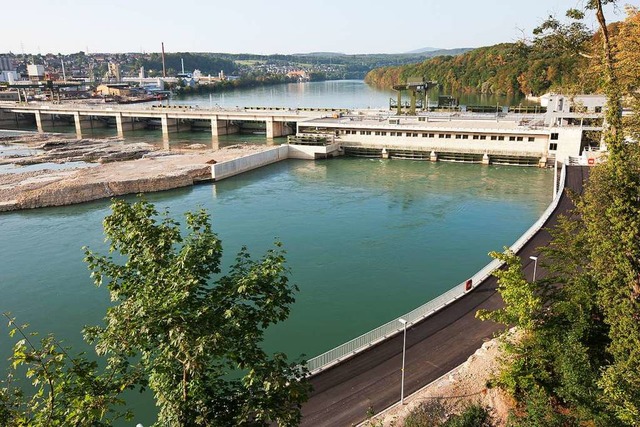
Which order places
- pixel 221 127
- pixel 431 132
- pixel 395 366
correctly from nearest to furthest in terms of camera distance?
pixel 395 366 < pixel 431 132 < pixel 221 127

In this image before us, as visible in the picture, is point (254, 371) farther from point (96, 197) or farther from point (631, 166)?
point (96, 197)

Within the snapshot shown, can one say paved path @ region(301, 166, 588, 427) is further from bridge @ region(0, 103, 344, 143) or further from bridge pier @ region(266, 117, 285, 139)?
bridge pier @ region(266, 117, 285, 139)

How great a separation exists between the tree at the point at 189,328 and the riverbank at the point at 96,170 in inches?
1438

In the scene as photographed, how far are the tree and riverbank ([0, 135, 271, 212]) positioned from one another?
120 ft

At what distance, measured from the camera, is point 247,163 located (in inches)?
2020

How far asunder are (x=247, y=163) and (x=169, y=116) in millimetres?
34498

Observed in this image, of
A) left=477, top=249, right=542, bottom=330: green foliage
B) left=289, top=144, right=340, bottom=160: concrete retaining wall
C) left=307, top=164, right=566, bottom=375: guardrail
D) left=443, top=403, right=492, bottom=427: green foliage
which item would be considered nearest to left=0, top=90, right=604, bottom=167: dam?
left=289, top=144, right=340, bottom=160: concrete retaining wall

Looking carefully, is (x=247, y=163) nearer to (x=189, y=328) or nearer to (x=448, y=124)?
(x=448, y=124)

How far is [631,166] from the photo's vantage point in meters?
11.8

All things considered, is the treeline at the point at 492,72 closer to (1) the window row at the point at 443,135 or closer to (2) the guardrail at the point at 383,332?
(1) the window row at the point at 443,135

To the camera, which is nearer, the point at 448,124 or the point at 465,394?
the point at 465,394

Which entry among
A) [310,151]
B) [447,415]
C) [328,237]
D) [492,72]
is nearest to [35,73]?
[492,72]

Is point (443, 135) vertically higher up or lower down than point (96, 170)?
higher up

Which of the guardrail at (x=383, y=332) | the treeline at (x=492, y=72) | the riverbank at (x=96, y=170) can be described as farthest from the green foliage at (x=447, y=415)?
the treeline at (x=492, y=72)
